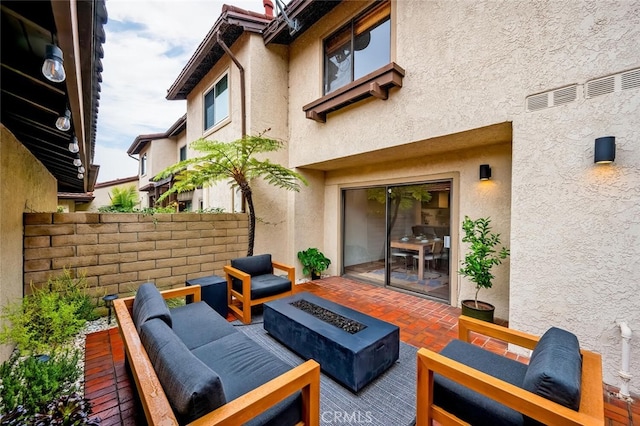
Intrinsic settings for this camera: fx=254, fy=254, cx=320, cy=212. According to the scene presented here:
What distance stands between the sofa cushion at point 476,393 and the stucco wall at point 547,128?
4.65ft

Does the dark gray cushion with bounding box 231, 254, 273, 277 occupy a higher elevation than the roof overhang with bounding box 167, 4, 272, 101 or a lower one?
lower

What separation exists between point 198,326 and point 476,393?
2.79 meters

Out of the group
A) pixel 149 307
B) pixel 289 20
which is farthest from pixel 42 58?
pixel 289 20

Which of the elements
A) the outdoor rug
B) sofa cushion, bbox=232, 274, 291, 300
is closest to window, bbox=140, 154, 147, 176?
sofa cushion, bbox=232, 274, 291, 300

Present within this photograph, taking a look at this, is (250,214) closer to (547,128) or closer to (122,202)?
(122,202)

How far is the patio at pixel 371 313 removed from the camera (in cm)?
241

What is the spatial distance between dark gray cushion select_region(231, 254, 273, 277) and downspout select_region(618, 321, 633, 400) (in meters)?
5.03

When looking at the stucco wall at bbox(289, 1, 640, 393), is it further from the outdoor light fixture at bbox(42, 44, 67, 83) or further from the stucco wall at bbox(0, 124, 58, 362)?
the stucco wall at bbox(0, 124, 58, 362)

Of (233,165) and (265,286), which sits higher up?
(233,165)

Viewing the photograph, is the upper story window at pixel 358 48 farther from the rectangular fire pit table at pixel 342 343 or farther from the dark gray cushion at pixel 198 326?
the dark gray cushion at pixel 198 326

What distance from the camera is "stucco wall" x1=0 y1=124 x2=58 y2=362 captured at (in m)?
2.82

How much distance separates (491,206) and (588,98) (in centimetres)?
204

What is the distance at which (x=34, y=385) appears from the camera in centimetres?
207

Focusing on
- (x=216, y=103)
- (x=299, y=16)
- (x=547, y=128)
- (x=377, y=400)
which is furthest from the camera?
(x=216, y=103)
